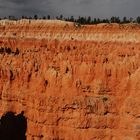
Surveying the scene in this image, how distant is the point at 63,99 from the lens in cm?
3691

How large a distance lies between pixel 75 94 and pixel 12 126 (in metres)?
6.24

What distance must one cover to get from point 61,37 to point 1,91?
25460 mm

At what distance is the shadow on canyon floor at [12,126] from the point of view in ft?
129

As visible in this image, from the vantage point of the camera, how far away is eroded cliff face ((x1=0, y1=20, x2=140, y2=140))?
119ft

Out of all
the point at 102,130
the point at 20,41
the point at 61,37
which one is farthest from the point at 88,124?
the point at 61,37

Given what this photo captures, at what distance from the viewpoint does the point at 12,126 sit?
40062 mm

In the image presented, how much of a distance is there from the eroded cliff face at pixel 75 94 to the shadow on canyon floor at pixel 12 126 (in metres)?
0.58

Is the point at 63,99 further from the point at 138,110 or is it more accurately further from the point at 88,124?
the point at 138,110

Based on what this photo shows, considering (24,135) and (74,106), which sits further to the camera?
(24,135)

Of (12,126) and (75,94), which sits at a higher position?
(75,94)

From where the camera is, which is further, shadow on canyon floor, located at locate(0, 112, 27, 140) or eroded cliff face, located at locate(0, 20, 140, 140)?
shadow on canyon floor, located at locate(0, 112, 27, 140)

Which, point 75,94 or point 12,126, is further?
point 12,126

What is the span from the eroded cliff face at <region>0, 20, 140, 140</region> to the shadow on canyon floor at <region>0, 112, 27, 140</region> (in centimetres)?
58

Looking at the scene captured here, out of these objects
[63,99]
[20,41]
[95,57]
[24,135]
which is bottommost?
[24,135]
